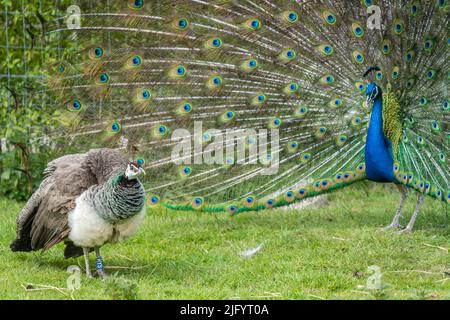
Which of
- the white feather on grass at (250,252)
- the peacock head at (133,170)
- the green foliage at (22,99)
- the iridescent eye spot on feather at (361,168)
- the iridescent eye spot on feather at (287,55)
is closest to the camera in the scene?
the peacock head at (133,170)

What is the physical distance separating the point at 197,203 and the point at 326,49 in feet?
5.34

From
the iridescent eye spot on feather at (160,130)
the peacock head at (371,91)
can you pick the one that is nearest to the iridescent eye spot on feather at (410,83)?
the peacock head at (371,91)

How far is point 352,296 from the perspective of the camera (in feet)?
13.7

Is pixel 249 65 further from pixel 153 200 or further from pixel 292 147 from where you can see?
pixel 153 200

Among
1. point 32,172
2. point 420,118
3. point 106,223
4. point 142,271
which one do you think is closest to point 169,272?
point 142,271

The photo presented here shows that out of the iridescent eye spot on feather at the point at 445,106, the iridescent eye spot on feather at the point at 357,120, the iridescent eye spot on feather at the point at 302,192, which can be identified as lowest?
the iridescent eye spot on feather at the point at 302,192

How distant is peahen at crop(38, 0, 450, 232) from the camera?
18.6 ft

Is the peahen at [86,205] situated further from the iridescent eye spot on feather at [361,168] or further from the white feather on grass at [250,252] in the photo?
the iridescent eye spot on feather at [361,168]

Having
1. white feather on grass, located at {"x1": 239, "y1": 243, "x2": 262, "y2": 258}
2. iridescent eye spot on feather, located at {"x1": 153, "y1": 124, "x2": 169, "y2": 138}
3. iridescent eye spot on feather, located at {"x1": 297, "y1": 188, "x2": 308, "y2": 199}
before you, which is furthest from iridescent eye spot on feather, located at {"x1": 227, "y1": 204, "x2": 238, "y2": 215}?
iridescent eye spot on feather, located at {"x1": 153, "y1": 124, "x2": 169, "y2": 138}

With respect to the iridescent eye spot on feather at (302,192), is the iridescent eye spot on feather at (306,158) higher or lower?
higher

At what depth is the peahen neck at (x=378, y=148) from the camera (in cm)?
556

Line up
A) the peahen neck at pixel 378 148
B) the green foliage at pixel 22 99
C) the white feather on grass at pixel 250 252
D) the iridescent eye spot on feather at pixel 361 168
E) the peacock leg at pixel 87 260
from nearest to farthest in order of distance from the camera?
the peacock leg at pixel 87 260 → the white feather on grass at pixel 250 252 → the peahen neck at pixel 378 148 → the iridescent eye spot on feather at pixel 361 168 → the green foliage at pixel 22 99

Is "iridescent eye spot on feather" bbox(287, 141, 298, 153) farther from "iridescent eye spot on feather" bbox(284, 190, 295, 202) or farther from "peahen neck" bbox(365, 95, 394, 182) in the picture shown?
"peahen neck" bbox(365, 95, 394, 182)

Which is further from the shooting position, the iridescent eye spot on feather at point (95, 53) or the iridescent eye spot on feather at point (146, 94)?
the iridescent eye spot on feather at point (146, 94)
